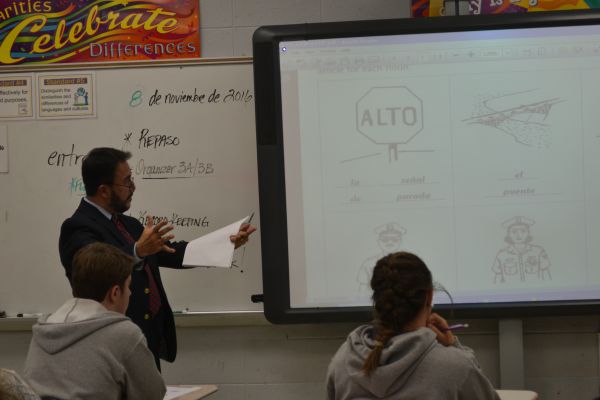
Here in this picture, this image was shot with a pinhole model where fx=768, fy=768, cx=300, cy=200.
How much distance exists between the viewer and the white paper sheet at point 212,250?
9.25 ft

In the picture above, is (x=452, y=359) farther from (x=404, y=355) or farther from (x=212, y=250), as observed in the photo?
(x=212, y=250)

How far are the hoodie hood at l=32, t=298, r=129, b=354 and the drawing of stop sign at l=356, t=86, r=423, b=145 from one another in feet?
5.23

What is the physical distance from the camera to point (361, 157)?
3.30 m

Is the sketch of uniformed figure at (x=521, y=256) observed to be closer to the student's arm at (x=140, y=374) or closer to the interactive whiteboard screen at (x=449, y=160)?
the interactive whiteboard screen at (x=449, y=160)

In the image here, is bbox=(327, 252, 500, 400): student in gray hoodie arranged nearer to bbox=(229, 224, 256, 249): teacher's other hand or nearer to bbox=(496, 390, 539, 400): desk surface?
bbox=(496, 390, 539, 400): desk surface

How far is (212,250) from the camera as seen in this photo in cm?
286

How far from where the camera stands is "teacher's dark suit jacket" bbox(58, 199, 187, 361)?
282 centimetres

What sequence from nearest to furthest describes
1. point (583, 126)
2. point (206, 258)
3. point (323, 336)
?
point (206, 258)
point (583, 126)
point (323, 336)

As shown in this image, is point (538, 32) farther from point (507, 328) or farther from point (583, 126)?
point (507, 328)

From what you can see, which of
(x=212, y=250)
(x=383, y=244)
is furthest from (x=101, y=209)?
(x=383, y=244)

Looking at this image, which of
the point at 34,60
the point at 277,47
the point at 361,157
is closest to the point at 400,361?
the point at 361,157

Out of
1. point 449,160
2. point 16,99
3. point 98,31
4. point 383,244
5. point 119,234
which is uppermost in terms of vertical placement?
point 98,31

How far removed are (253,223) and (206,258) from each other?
2.24 ft

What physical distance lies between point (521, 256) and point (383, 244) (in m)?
0.58
